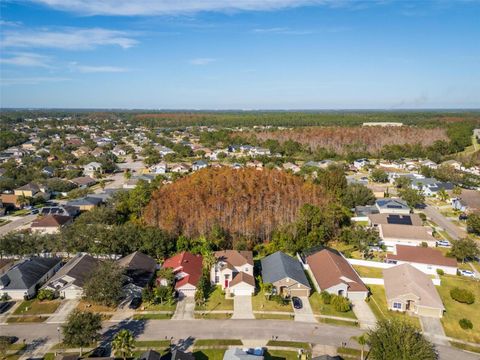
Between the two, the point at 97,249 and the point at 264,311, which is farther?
the point at 97,249

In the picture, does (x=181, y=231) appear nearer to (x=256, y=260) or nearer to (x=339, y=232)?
(x=256, y=260)

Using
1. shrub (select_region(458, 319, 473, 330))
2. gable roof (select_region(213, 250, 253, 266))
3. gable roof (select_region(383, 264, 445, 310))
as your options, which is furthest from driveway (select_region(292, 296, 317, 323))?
shrub (select_region(458, 319, 473, 330))

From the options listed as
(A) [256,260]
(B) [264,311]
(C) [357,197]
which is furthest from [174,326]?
(C) [357,197]

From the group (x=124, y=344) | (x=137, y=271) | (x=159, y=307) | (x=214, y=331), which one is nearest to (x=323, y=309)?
(x=214, y=331)

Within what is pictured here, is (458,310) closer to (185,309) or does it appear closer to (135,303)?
(185,309)

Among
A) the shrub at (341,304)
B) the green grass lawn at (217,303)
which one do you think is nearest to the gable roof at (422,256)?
the shrub at (341,304)
